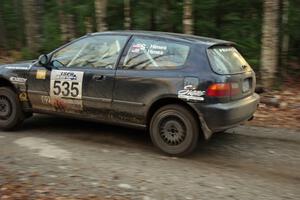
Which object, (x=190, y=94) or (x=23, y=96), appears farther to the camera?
(x=23, y=96)

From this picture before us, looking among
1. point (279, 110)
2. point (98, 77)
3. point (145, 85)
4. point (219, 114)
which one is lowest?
point (279, 110)

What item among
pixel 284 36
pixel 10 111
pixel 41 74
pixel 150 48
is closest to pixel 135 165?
pixel 150 48

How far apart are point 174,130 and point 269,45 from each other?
5.60m

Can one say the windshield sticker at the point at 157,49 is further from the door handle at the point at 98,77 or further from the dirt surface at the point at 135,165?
the dirt surface at the point at 135,165

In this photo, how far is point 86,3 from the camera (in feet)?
47.9

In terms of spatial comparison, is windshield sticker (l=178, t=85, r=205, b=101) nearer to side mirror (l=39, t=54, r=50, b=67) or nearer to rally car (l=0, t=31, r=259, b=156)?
rally car (l=0, t=31, r=259, b=156)

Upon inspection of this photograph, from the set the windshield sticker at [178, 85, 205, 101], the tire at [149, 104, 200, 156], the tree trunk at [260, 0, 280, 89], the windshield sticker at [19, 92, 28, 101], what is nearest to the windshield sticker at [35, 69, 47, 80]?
the windshield sticker at [19, 92, 28, 101]

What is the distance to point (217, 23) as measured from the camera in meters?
13.5

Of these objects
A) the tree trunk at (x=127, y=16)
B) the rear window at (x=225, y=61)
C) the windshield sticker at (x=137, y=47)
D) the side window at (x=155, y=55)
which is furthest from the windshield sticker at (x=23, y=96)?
the tree trunk at (x=127, y=16)

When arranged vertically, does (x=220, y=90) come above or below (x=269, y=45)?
below

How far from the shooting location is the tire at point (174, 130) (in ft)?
21.4

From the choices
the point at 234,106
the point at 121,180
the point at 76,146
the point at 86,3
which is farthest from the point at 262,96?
the point at 86,3

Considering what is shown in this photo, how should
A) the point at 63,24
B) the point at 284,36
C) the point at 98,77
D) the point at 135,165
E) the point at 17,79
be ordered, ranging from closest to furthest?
the point at 135,165, the point at 98,77, the point at 17,79, the point at 284,36, the point at 63,24

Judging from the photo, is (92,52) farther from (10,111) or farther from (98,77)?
(10,111)
